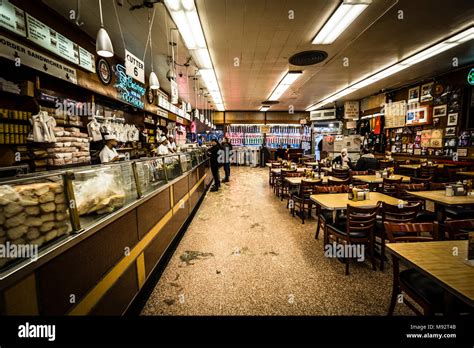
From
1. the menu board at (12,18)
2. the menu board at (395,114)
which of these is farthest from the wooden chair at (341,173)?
the menu board at (12,18)

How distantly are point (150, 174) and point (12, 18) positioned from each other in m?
2.87

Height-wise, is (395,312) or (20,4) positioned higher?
(20,4)

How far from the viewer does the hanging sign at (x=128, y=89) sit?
228 inches

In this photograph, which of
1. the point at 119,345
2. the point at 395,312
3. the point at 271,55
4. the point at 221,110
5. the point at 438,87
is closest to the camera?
the point at 119,345

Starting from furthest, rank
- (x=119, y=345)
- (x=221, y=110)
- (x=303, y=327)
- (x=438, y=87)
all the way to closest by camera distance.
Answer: (x=221, y=110) < (x=438, y=87) < (x=303, y=327) < (x=119, y=345)

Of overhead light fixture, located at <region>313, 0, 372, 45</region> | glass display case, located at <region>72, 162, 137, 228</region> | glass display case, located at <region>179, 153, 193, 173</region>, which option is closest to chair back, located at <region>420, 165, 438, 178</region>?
overhead light fixture, located at <region>313, 0, 372, 45</region>

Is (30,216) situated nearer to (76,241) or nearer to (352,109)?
(76,241)

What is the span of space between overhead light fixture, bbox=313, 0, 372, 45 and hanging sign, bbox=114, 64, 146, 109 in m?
4.94

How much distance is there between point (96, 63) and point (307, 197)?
5.67m

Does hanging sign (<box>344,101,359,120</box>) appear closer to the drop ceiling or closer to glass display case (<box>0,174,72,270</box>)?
the drop ceiling

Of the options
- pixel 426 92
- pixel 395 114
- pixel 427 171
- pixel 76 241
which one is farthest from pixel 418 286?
pixel 395 114

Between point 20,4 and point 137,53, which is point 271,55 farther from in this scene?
point 20,4

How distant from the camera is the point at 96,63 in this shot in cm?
493

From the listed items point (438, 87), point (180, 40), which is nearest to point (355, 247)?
point (180, 40)
